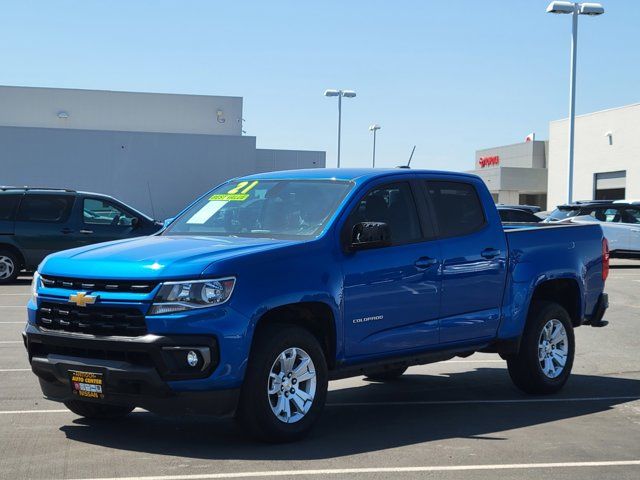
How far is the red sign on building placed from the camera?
8312 centimetres

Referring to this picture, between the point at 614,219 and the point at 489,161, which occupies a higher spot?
the point at 489,161

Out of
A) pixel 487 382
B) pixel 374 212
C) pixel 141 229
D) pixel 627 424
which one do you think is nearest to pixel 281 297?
pixel 374 212

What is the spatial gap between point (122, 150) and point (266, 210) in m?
42.9

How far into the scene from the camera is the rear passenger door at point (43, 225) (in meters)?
21.4

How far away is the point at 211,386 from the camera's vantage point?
6.75m

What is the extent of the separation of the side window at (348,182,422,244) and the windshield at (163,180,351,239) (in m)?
0.20

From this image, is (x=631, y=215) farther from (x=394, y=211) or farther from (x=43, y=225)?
(x=394, y=211)

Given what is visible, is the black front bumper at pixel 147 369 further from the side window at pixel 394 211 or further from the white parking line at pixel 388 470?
the side window at pixel 394 211

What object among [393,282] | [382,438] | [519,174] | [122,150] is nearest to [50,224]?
[393,282]

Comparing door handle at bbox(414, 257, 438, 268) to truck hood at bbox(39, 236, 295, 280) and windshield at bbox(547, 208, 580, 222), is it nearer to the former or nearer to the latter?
truck hood at bbox(39, 236, 295, 280)

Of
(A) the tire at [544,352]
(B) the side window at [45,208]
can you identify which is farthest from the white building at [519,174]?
(A) the tire at [544,352]

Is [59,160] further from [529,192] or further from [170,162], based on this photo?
[529,192]

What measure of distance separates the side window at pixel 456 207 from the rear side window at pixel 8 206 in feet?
47.1

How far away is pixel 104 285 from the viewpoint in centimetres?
691
